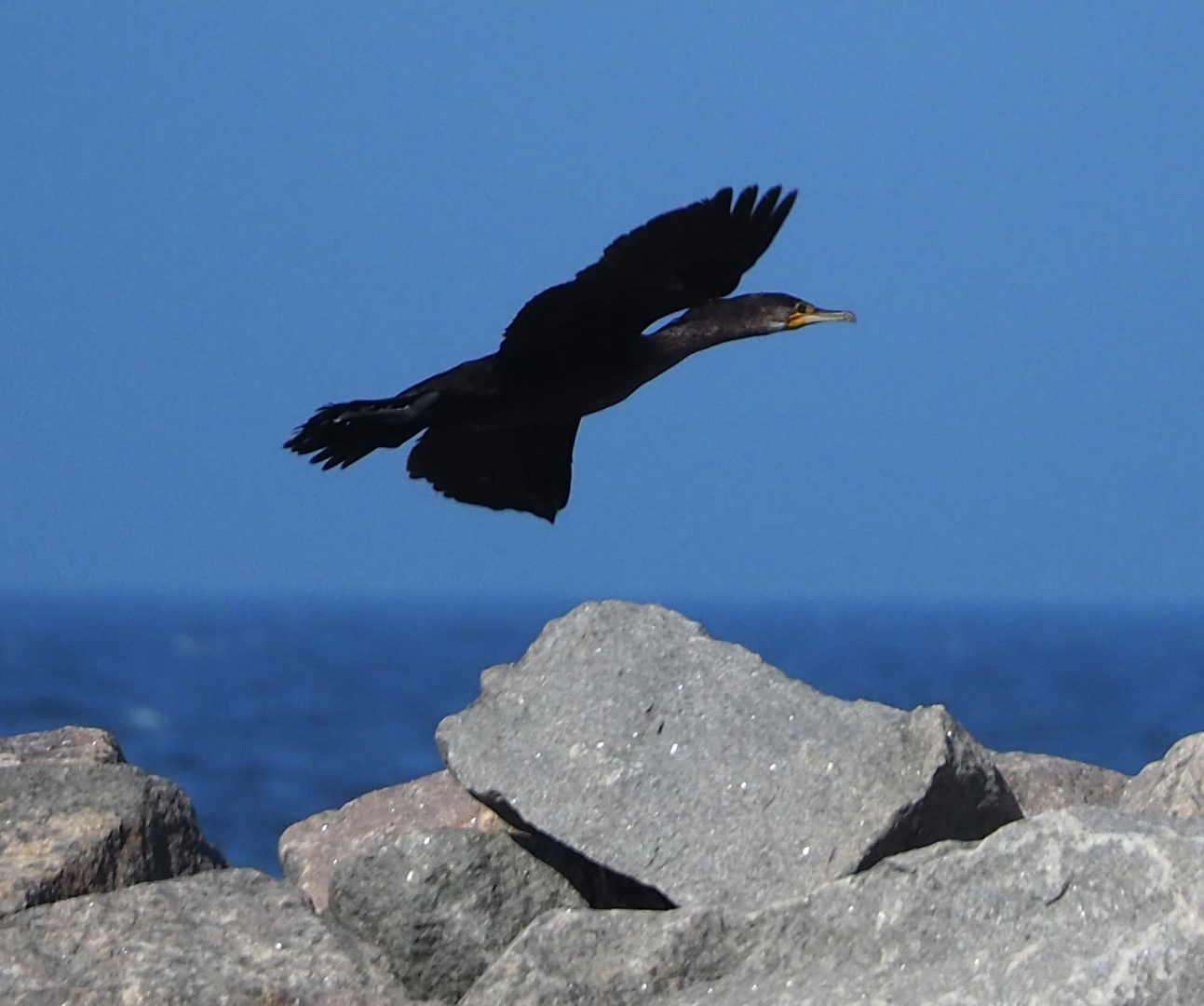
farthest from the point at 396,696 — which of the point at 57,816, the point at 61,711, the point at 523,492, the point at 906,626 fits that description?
the point at 906,626

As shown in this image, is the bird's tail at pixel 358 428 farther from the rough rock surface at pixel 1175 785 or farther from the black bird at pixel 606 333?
the rough rock surface at pixel 1175 785

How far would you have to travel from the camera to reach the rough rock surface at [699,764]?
5.61 metres

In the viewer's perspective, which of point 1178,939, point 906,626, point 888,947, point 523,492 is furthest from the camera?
point 906,626

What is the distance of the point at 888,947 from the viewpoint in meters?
4.75

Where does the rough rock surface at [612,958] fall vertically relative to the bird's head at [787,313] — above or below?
below

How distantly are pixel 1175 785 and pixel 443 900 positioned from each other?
1995 mm

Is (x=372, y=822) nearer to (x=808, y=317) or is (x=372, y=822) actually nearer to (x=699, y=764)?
(x=699, y=764)

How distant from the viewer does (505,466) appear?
9.05 metres

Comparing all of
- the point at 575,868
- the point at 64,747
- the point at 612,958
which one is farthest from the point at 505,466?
the point at 612,958

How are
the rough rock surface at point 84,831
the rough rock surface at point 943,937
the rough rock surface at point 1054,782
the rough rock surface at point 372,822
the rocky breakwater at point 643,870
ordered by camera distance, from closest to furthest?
the rough rock surface at point 943,937 → the rocky breakwater at point 643,870 → the rough rock surface at point 84,831 → the rough rock surface at point 372,822 → the rough rock surface at point 1054,782

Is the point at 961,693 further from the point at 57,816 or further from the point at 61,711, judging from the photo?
the point at 57,816

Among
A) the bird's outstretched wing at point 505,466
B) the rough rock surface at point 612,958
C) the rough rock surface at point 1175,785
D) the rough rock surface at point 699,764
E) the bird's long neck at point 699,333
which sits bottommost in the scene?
the rough rock surface at point 612,958

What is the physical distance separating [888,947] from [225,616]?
5382 inches

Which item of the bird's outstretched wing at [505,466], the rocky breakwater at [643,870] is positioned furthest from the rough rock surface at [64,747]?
the bird's outstretched wing at [505,466]
